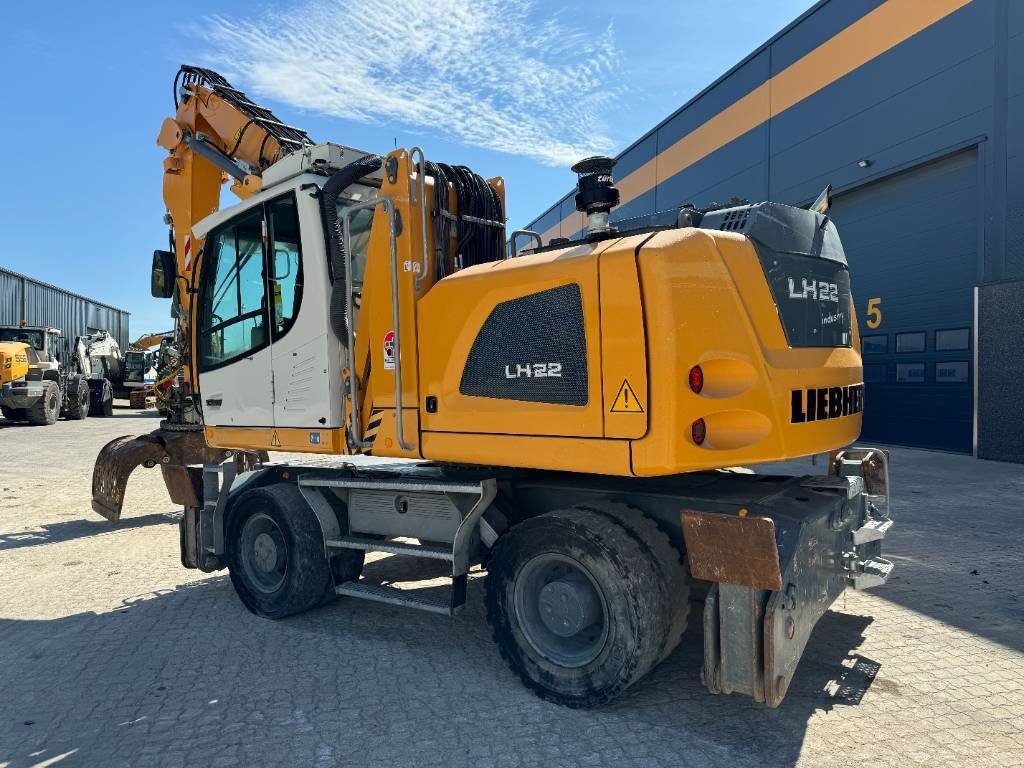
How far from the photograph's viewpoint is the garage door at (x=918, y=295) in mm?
12992

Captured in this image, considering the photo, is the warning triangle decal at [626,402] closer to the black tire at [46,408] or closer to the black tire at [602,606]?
the black tire at [602,606]

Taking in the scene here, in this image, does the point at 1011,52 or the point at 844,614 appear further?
the point at 1011,52

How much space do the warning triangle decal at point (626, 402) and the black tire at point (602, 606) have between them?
633 mm

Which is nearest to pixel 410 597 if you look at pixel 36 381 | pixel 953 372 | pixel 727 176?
pixel 953 372

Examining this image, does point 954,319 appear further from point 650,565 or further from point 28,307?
point 28,307

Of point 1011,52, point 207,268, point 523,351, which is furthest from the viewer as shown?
point 1011,52

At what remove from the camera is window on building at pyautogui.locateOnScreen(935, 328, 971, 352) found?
1291 centimetres

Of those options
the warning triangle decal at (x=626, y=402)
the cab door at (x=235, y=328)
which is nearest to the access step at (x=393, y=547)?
the cab door at (x=235, y=328)

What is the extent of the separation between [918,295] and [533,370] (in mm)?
12916

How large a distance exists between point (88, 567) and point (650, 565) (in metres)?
5.37

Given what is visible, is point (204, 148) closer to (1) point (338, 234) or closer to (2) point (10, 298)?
(1) point (338, 234)

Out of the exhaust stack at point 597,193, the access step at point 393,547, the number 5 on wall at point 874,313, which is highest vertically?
the number 5 on wall at point 874,313

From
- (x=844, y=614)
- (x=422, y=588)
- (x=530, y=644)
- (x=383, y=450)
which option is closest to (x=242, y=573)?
(x=422, y=588)

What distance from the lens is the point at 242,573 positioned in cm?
522
